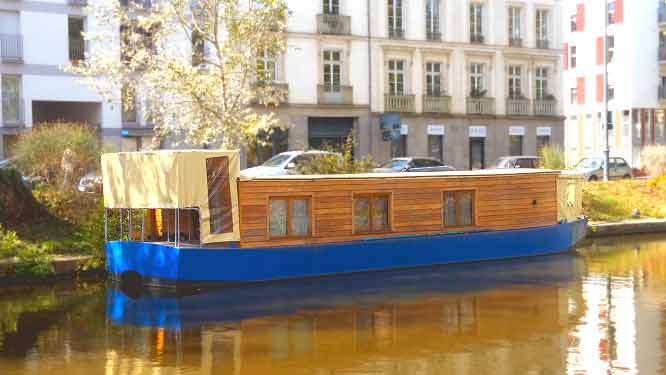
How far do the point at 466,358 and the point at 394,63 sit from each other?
34457 millimetres

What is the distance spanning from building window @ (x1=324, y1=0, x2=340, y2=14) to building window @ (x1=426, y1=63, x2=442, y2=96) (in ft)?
18.1

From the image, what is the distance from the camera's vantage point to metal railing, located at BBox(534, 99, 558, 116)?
50.6m

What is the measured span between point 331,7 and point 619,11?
23006 millimetres

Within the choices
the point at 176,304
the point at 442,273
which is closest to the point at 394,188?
the point at 442,273

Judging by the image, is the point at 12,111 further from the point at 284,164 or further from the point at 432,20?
the point at 432,20

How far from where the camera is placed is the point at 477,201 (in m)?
21.9

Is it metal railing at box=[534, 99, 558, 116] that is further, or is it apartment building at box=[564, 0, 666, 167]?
apartment building at box=[564, 0, 666, 167]

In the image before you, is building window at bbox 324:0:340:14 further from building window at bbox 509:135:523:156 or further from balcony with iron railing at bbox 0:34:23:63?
balcony with iron railing at bbox 0:34:23:63

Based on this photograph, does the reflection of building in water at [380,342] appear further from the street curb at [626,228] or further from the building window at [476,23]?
the building window at [476,23]

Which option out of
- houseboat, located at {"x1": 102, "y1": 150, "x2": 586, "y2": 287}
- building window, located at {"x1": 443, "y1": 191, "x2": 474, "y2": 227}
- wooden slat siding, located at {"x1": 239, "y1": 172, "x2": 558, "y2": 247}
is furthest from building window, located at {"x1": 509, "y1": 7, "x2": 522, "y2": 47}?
building window, located at {"x1": 443, "y1": 191, "x2": 474, "y2": 227}

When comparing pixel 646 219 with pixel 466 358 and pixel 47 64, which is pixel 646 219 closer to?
pixel 466 358

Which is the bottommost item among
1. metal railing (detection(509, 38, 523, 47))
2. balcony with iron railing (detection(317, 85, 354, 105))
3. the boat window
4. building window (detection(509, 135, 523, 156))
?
the boat window

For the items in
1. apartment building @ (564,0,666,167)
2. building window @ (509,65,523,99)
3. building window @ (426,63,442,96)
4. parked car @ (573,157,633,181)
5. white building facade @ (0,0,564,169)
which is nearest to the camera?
white building facade @ (0,0,564,169)

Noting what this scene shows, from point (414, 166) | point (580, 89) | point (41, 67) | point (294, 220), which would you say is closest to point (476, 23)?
point (414, 166)
